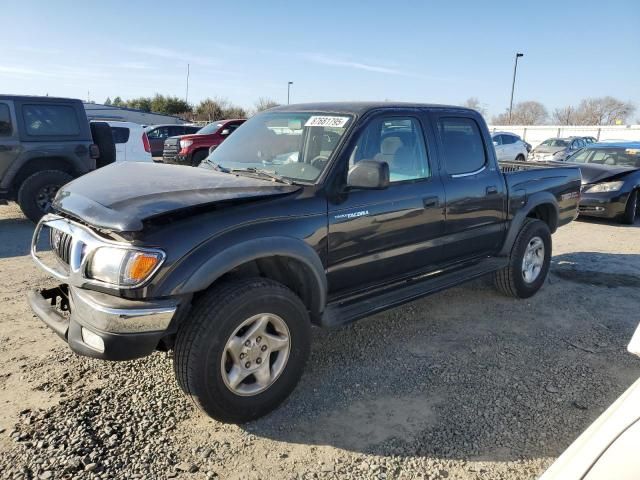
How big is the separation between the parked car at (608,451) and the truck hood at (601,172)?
29.0ft

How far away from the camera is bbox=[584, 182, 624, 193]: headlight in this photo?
9.44m

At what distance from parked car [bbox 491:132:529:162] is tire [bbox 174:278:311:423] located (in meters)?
18.1

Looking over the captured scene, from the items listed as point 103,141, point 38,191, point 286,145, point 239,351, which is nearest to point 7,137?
point 38,191

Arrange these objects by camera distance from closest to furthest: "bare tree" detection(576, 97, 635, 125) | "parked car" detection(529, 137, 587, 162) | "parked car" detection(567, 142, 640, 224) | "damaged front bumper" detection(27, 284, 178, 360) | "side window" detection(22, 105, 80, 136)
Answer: "damaged front bumper" detection(27, 284, 178, 360)
"side window" detection(22, 105, 80, 136)
"parked car" detection(567, 142, 640, 224)
"parked car" detection(529, 137, 587, 162)
"bare tree" detection(576, 97, 635, 125)

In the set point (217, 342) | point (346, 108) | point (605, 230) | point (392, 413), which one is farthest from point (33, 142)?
point (605, 230)

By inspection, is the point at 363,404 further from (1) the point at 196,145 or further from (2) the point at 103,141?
(1) the point at 196,145

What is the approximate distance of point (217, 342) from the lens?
2.71m

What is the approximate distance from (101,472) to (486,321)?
3.45m

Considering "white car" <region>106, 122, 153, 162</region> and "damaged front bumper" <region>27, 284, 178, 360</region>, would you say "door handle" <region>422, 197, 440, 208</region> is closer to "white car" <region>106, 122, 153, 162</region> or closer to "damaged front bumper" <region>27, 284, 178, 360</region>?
"damaged front bumper" <region>27, 284, 178, 360</region>

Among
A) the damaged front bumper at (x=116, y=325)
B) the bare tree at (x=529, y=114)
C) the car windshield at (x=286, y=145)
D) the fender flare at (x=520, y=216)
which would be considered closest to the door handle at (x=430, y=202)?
the car windshield at (x=286, y=145)

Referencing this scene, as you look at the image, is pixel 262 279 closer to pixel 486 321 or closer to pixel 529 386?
pixel 529 386

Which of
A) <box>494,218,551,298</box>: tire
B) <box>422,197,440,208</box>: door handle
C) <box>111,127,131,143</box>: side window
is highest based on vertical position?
<box>111,127,131,143</box>: side window

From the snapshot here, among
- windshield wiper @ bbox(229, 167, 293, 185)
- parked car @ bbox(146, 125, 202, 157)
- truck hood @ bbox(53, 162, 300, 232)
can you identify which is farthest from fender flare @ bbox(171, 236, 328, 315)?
parked car @ bbox(146, 125, 202, 157)

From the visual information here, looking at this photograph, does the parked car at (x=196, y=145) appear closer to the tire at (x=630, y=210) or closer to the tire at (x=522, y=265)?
the tire at (x=630, y=210)
